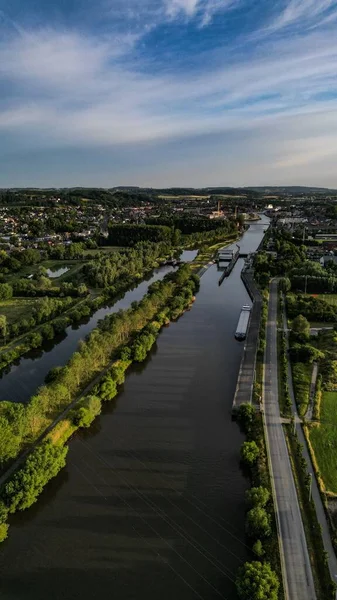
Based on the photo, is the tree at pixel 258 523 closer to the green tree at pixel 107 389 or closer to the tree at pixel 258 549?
the tree at pixel 258 549

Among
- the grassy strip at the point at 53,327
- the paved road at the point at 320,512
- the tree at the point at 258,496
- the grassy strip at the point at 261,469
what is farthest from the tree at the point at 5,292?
the tree at the point at 258,496

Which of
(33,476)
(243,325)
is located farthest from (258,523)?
(243,325)

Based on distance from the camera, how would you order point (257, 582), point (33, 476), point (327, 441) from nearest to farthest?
point (257, 582)
point (33, 476)
point (327, 441)

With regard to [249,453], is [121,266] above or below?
above

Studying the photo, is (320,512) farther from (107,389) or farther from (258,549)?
(107,389)

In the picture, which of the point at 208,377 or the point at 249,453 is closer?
the point at 249,453

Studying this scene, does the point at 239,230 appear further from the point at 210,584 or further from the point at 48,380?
the point at 210,584

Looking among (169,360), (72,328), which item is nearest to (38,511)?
(169,360)
